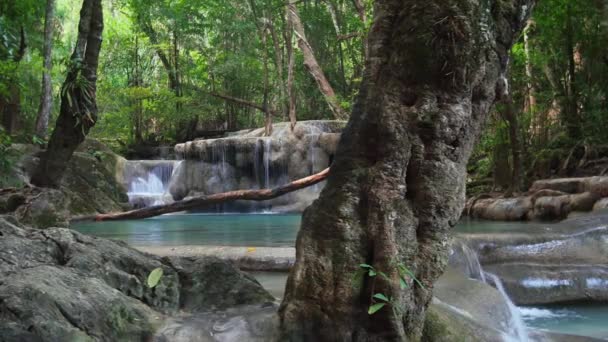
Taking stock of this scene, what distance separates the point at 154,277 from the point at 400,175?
140cm

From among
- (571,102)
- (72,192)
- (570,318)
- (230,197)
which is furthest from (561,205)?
(72,192)

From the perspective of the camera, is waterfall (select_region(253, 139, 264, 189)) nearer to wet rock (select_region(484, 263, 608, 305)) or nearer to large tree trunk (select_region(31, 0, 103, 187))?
large tree trunk (select_region(31, 0, 103, 187))

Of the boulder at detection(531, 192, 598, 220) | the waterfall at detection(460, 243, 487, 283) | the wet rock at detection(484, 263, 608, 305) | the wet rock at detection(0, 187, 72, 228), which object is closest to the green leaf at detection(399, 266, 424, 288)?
the waterfall at detection(460, 243, 487, 283)

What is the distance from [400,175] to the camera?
100 inches

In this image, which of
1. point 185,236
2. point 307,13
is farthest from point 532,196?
point 307,13

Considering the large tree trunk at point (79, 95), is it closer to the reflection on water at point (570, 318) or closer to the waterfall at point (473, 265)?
the waterfall at point (473, 265)

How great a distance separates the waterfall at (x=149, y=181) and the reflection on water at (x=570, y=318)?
517 inches

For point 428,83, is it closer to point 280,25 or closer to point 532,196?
point 532,196

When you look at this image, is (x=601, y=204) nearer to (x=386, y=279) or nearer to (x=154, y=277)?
(x=386, y=279)

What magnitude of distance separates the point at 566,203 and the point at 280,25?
51.6 ft

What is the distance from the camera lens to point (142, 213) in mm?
4035

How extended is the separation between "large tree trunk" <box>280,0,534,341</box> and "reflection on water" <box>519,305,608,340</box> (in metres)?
2.60

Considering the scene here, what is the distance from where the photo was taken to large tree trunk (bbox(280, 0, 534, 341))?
2.44m

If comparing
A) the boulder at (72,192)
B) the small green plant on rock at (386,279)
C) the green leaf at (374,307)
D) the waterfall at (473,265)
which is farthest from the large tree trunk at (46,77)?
the green leaf at (374,307)
